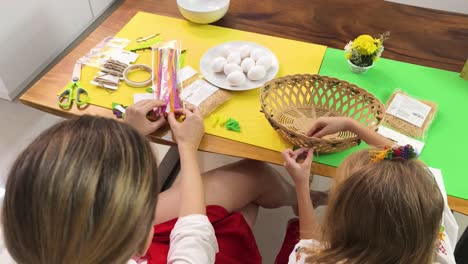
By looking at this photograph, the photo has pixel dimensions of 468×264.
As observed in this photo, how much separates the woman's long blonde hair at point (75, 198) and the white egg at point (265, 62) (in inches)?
23.7

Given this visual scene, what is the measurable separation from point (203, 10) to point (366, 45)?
524mm

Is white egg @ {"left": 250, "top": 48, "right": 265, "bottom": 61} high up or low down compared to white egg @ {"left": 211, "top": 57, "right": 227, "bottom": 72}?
up

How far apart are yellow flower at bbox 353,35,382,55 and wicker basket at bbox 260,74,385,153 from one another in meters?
0.14

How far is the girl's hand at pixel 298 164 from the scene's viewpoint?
93cm

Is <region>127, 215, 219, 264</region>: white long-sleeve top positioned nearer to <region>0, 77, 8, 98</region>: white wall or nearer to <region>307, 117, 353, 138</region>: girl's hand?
<region>307, 117, 353, 138</region>: girl's hand

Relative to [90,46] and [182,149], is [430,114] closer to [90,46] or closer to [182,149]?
[182,149]

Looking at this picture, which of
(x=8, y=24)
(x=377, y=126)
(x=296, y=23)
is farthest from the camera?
(x=8, y=24)

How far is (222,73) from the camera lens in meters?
1.15

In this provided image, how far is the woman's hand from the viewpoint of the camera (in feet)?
3.22

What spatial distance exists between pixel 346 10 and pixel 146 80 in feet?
2.28

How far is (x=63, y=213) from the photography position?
1.85 feet

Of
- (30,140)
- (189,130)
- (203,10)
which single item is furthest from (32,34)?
(189,130)

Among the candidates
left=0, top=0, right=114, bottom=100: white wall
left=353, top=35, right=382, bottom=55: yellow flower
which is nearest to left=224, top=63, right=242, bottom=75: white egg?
left=353, top=35, right=382, bottom=55: yellow flower

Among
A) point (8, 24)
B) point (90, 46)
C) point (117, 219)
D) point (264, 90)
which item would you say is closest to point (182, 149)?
point (264, 90)
